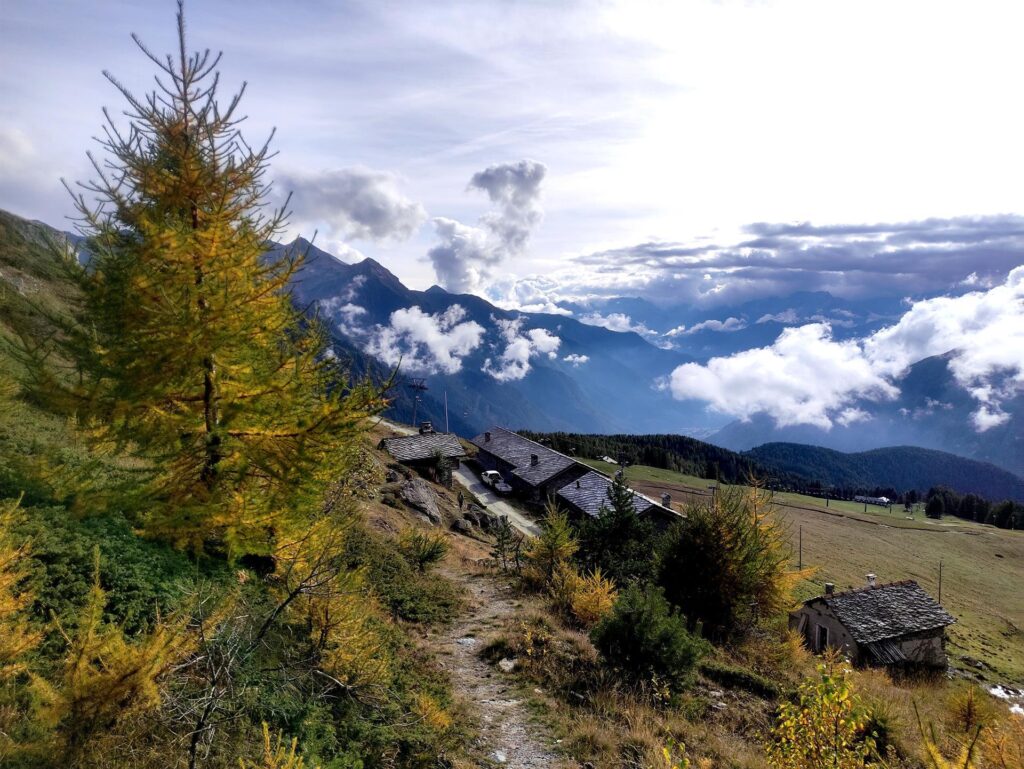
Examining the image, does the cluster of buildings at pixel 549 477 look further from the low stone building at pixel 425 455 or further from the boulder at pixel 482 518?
the low stone building at pixel 425 455

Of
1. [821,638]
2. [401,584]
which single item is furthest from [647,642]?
[821,638]

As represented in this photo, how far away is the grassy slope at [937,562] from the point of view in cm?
4780

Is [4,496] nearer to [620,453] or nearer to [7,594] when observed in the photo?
[7,594]

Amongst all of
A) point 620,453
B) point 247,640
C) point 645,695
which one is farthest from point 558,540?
point 620,453

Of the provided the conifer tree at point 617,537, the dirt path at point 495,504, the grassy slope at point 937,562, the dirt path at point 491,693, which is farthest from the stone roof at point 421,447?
the dirt path at point 491,693

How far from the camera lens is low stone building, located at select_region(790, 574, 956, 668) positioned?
30.4 meters

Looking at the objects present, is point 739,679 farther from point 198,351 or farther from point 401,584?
point 198,351

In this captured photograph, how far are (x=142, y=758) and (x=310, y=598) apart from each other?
397 cm

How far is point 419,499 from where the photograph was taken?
38.2 meters

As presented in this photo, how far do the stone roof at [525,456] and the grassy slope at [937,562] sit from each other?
1739 centimetres

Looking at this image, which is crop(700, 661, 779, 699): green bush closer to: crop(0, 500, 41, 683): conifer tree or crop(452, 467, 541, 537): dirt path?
crop(0, 500, 41, 683): conifer tree

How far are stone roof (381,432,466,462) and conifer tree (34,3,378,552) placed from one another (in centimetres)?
4915

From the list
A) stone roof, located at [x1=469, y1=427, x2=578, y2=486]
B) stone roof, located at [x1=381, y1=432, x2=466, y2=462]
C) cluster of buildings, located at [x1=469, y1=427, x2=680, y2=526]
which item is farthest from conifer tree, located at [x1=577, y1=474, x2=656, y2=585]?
stone roof, located at [x1=469, y1=427, x2=578, y2=486]

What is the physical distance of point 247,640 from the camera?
7711 mm
